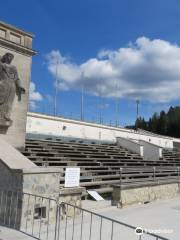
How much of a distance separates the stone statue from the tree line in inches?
2574

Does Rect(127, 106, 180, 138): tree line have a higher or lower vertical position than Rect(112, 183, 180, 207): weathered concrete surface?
higher

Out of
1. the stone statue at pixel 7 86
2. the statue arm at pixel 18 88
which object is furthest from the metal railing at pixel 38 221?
the statue arm at pixel 18 88

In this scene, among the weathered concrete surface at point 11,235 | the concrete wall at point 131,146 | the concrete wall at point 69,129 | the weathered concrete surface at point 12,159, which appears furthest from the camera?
the concrete wall at point 131,146

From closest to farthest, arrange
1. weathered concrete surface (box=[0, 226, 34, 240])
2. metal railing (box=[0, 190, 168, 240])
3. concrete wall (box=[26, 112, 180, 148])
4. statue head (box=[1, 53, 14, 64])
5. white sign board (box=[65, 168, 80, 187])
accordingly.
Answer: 1. weathered concrete surface (box=[0, 226, 34, 240])
2. metal railing (box=[0, 190, 168, 240])
3. white sign board (box=[65, 168, 80, 187])
4. statue head (box=[1, 53, 14, 64])
5. concrete wall (box=[26, 112, 180, 148])

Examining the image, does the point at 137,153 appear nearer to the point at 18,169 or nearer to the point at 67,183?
the point at 67,183

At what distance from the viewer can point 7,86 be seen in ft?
33.7

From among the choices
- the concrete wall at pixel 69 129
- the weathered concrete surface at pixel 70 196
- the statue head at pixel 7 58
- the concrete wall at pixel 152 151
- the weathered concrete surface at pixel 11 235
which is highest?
the statue head at pixel 7 58

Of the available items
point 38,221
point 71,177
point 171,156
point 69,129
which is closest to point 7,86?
point 71,177

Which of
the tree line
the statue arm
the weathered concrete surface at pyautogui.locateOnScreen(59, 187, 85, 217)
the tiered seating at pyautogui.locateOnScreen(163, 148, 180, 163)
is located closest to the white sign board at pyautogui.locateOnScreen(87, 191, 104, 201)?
the weathered concrete surface at pyautogui.locateOnScreen(59, 187, 85, 217)

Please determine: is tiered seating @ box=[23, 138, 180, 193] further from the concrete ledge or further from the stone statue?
the stone statue

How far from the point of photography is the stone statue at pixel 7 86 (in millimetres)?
10125

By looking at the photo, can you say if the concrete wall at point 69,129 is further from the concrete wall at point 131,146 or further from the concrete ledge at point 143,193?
the concrete ledge at point 143,193

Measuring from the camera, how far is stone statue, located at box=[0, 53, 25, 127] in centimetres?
1012

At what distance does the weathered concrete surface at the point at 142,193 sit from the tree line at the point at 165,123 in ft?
200
